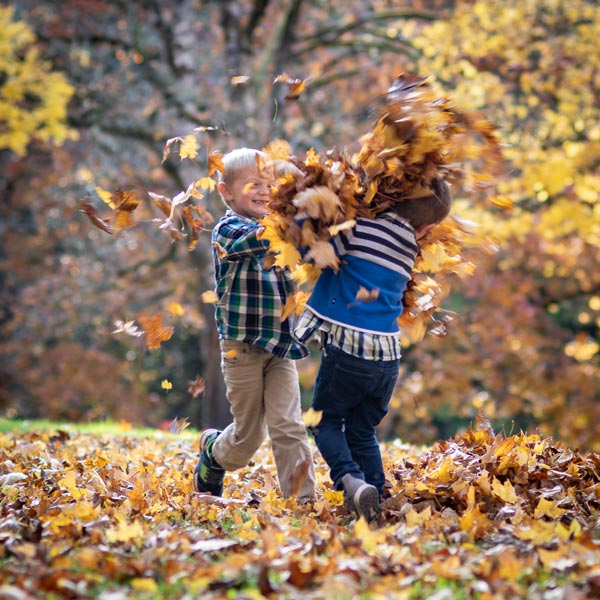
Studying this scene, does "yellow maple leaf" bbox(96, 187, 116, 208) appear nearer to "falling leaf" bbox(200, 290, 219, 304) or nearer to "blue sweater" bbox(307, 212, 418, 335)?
"falling leaf" bbox(200, 290, 219, 304)

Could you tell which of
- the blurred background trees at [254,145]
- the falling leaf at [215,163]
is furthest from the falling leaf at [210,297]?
the blurred background trees at [254,145]

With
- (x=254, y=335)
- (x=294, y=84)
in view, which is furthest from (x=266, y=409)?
(x=294, y=84)

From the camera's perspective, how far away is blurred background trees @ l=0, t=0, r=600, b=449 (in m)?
11.7

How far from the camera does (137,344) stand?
1923 centimetres

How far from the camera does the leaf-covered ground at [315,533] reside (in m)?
2.64

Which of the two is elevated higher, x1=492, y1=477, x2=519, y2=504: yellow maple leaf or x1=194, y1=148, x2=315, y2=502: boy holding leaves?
x1=194, y1=148, x2=315, y2=502: boy holding leaves

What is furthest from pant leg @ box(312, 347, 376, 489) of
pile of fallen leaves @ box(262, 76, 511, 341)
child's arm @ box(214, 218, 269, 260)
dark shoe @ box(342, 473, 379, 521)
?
child's arm @ box(214, 218, 269, 260)

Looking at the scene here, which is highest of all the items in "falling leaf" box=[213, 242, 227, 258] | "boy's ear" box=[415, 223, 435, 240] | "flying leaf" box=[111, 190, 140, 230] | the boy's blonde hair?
the boy's blonde hair

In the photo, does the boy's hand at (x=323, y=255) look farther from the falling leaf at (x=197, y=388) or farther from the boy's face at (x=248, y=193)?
the falling leaf at (x=197, y=388)

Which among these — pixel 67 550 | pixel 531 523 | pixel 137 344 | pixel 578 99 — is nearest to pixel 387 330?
pixel 531 523

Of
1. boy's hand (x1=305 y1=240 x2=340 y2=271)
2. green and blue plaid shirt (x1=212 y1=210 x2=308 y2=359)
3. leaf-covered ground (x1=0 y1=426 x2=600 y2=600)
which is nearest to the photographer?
leaf-covered ground (x1=0 y1=426 x2=600 y2=600)

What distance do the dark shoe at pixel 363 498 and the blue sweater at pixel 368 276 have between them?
68 cm

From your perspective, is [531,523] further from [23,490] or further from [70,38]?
[70,38]

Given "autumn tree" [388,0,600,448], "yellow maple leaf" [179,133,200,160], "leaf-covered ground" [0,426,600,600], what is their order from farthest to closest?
"autumn tree" [388,0,600,448], "yellow maple leaf" [179,133,200,160], "leaf-covered ground" [0,426,600,600]
